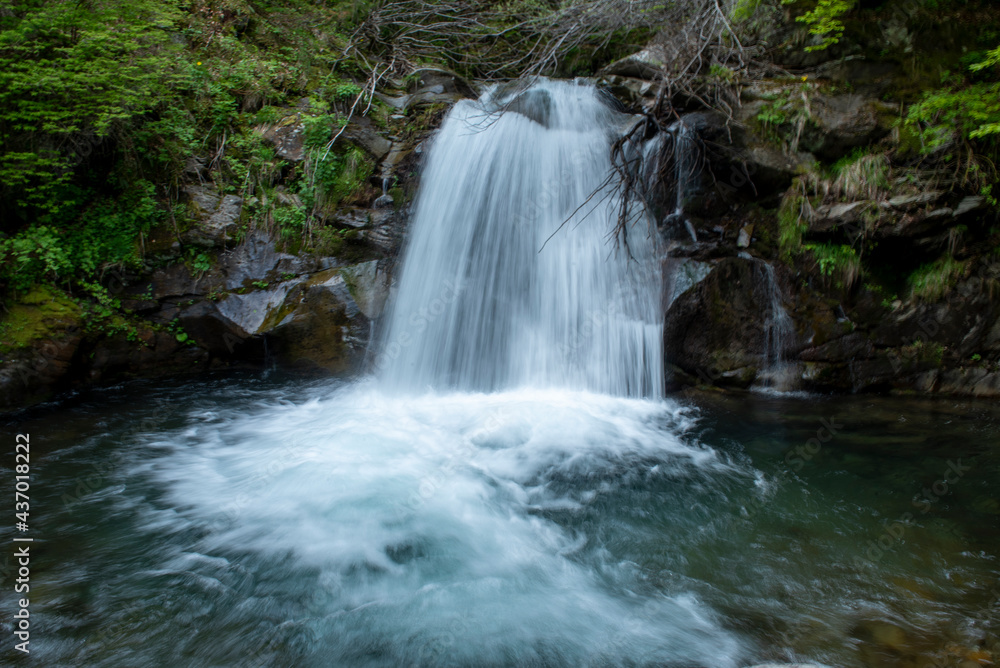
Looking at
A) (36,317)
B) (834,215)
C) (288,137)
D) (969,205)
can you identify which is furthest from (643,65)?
(36,317)

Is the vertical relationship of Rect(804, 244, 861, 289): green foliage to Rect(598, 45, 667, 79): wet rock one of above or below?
below

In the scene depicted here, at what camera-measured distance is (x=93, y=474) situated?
13.6ft

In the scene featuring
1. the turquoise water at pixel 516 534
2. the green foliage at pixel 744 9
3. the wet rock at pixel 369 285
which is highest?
the green foliage at pixel 744 9

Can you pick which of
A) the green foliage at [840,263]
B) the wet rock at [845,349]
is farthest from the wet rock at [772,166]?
the wet rock at [845,349]

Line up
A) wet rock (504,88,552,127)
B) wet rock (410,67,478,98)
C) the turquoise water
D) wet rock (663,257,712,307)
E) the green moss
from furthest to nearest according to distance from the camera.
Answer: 1. wet rock (410,67,478,98)
2. wet rock (504,88,552,127)
3. wet rock (663,257,712,307)
4. the green moss
5. the turquoise water

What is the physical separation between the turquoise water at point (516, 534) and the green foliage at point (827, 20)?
13.7ft

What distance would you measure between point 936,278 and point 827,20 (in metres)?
3.16

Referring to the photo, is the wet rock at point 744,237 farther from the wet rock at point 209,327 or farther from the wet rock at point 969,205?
the wet rock at point 209,327

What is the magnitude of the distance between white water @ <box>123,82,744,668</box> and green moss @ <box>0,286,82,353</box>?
208 cm

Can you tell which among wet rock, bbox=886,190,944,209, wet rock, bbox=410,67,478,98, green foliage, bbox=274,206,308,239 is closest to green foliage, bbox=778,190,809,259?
wet rock, bbox=886,190,944,209

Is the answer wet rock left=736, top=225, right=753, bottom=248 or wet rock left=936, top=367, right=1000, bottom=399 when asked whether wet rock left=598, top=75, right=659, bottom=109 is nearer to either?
wet rock left=736, top=225, right=753, bottom=248

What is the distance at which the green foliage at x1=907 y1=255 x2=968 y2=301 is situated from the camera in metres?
5.29

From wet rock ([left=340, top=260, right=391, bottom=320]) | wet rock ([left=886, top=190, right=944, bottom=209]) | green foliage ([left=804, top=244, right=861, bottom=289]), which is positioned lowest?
wet rock ([left=340, top=260, right=391, bottom=320])

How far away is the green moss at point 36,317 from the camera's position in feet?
17.1
